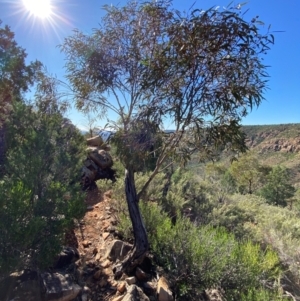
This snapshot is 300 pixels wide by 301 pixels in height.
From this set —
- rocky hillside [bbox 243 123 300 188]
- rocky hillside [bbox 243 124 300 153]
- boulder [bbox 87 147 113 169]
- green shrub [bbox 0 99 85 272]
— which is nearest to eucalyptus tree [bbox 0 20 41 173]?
boulder [bbox 87 147 113 169]

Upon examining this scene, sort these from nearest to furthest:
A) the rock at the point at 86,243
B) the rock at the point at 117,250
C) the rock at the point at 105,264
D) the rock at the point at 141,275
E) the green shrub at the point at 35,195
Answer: the green shrub at the point at 35,195, the rock at the point at 141,275, the rock at the point at 105,264, the rock at the point at 117,250, the rock at the point at 86,243

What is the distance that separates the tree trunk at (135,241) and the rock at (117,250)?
0.93 feet

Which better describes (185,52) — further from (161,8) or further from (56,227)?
(56,227)

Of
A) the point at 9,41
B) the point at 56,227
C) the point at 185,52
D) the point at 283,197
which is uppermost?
the point at 9,41

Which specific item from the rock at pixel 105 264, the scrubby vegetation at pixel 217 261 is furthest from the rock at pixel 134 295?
the rock at pixel 105 264

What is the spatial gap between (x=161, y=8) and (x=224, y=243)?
4.00 meters

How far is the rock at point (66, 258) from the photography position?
395 cm

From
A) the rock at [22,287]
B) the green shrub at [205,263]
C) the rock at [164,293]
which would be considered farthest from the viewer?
the green shrub at [205,263]

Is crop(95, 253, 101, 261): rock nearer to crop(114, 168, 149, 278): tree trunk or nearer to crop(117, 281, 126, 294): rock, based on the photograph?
crop(114, 168, 149, 278): tree trunk

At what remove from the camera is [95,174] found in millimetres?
9789

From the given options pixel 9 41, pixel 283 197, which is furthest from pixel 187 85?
pixel 283 197

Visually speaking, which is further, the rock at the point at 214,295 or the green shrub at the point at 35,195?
the rock at the point at 214,295

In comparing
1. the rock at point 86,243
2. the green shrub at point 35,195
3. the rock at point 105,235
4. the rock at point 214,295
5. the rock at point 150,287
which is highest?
the green shrub at point 35,195

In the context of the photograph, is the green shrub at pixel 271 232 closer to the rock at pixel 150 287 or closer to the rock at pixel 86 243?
the rock at pixel 150 287
